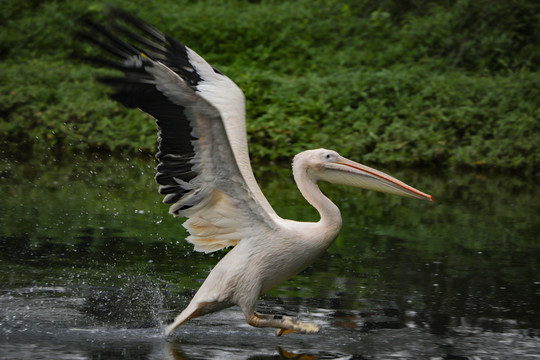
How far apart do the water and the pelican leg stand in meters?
0.11

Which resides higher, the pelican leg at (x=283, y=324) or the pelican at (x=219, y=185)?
the pelican at (x=219, y=185)

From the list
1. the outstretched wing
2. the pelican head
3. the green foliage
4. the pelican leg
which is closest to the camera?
the outstretched wing

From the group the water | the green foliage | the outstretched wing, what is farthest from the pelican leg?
the green foliage

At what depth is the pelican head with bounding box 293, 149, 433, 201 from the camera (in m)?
5.20

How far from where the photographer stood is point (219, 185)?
482 centimetres

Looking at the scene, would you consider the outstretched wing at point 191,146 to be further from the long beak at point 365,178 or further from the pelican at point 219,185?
the long beak at point 365,178

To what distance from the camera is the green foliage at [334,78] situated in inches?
528

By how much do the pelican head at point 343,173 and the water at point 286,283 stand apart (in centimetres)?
90

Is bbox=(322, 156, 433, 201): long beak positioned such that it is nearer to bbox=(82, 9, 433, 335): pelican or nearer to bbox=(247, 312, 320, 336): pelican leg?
bbox=(82, 9, 433, 335): pelican

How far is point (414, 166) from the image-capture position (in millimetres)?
13359

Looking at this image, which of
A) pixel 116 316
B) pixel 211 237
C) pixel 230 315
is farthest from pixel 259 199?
pixel 116 316

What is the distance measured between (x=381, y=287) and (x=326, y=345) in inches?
61.9

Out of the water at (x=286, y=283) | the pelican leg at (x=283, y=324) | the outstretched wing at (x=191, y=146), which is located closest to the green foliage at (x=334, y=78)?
the water at (x=286, y=283)

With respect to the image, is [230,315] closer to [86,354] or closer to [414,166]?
[86,354]
